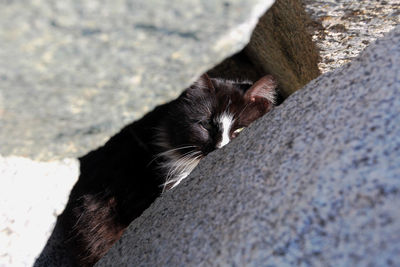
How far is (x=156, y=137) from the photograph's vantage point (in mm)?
1836

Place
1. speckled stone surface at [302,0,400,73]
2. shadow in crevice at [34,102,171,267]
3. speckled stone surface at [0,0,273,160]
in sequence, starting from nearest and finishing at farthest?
speckled stone surface at [0,0,273,160]
speckled stone surface at [302,0,400,73]
shadow in crevice at [34,102,171,267]

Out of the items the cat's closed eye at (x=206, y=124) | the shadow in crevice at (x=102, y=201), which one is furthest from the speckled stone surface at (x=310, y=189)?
the cat's closed eye at (x=206, y=124)

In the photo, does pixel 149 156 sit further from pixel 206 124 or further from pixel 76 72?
pixel 76 72

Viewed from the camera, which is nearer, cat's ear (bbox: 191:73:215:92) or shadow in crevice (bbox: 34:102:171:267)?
shadow in crevice (bbox: 34:102:171:267)

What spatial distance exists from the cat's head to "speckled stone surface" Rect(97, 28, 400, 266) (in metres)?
0.64

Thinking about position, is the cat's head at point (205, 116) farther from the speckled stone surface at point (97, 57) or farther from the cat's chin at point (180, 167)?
the speckled stone surface at point (97, 57)

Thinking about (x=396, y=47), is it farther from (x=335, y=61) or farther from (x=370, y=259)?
(x=335, y=61)

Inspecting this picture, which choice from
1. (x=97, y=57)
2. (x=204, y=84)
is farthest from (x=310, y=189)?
(x=204, y=84)

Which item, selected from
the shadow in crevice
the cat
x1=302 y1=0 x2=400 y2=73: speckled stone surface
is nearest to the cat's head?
the cat

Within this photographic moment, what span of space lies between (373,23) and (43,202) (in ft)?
3.79

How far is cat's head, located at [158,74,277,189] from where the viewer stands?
67.7 inches

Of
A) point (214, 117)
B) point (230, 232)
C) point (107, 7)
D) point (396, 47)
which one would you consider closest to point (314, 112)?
point (396, 47)

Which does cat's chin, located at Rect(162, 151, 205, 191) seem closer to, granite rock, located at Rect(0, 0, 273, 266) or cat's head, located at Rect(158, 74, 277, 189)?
cat's head, located at Rect(158, 74, 277, 189)

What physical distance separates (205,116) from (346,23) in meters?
0.70
